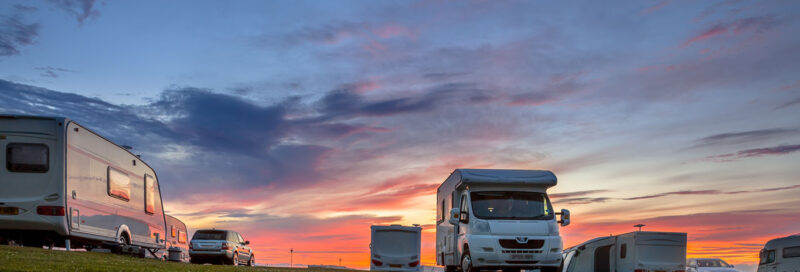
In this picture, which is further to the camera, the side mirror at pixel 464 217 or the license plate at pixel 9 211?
the side mirror at pixel 464 217

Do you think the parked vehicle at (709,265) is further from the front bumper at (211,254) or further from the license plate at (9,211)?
the license plate at (9,211)

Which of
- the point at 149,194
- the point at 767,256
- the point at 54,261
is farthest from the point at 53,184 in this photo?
the point at 767,256

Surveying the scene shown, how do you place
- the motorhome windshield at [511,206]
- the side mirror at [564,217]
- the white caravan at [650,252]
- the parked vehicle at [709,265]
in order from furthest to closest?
the parked vehicle at [709,265]
the white caravan at [650,252]
the side mirror at [564,217]
the motorhome windshield at [511,206]

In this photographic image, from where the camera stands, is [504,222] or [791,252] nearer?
[504,222]

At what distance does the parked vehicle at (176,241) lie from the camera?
2917cm

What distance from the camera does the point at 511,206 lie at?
66.8 ft

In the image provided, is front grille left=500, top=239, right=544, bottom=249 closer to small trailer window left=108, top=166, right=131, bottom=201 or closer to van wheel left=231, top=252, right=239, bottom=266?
small trailer window left=108, top=166, right=131, bottom=201

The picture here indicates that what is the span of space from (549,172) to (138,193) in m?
15.0

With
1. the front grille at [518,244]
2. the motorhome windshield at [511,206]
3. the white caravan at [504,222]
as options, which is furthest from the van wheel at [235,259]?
the front grille at [518,244]

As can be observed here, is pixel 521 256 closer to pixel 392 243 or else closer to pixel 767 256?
pixel 392 243

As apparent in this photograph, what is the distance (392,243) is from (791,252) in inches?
691

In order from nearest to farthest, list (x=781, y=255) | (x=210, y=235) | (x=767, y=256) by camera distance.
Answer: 1. (x=781, y=255)
2. (x=210, y=235)
3. (x=767, y=256)

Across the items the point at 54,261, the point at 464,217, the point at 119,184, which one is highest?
the point at 119,184

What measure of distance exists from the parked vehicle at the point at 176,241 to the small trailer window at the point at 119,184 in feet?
17.0
